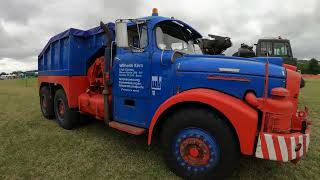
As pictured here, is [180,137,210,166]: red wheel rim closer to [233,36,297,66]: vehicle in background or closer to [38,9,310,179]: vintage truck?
[38,9,310,179]: vintage truck

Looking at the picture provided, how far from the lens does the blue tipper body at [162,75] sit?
3752mm

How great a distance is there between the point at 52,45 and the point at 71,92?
178cm

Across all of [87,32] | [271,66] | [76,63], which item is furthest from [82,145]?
[271,66]

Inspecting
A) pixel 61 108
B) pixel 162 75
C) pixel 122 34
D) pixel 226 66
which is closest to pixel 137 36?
pixel 122 34

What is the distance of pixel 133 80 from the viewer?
4.83 m

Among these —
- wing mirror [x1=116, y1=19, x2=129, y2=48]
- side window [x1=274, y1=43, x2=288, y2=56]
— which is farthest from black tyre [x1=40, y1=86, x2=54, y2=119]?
side window [x1=274, y1=43, x2=288, y2=56]

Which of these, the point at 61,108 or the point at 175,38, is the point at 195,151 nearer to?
the point at 175,38

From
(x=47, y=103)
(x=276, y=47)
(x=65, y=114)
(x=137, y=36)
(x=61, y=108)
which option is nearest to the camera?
(x=137, y=36)

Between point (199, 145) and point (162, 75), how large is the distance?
3.95 feet

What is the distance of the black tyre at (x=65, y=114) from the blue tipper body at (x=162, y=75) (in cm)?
150

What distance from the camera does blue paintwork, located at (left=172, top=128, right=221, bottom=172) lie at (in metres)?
3.75

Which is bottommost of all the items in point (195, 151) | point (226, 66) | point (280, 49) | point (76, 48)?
point (195, 151)

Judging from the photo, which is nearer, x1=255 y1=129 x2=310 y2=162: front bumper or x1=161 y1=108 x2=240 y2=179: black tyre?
x1=255 y1=129 x2=310 y2=162: front bumper

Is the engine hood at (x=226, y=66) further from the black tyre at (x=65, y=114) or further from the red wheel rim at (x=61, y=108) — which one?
the red wheel rim at (x=61, y=108)
